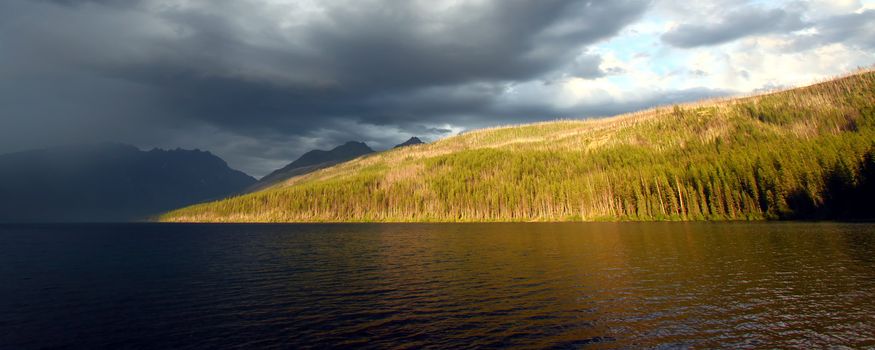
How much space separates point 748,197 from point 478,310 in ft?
503

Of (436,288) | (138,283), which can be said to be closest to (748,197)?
(436,288)

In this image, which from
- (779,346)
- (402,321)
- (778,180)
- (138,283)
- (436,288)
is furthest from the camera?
(778,180)

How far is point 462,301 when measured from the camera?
104 feet

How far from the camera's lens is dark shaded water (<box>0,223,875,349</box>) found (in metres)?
23.2

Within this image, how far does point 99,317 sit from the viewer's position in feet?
96.0

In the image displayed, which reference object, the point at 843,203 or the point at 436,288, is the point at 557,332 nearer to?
the point at 436,288

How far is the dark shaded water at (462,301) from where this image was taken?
23.2m

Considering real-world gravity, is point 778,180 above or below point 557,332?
above

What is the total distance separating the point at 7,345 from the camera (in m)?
23.4

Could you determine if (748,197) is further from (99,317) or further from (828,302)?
(99,317)

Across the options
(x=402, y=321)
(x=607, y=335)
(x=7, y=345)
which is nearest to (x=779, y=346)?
(x=607, y=335)

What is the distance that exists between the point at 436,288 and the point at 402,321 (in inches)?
415

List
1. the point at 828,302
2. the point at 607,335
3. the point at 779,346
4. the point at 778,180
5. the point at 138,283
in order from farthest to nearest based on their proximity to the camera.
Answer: the point at 778,180 → the point at 138,283 → the point at 828,302 → the point at 607,335 → the point at 779,346

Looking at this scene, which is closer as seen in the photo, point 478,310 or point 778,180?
point 478,310
